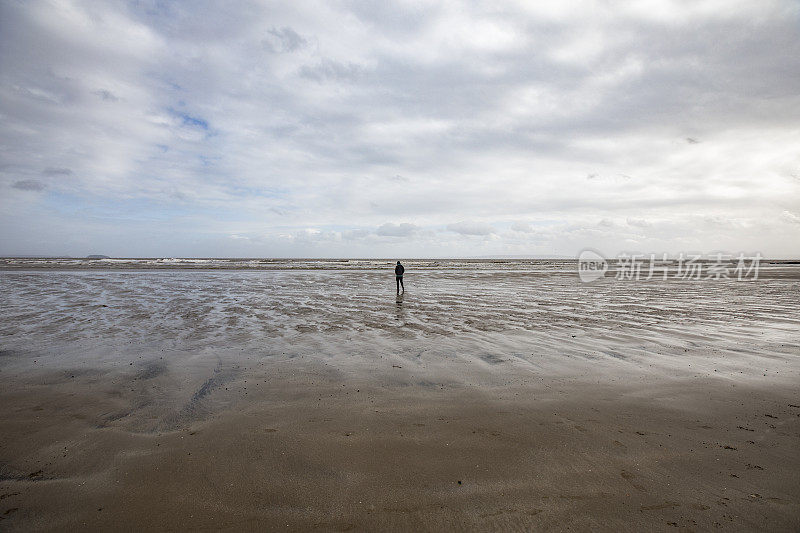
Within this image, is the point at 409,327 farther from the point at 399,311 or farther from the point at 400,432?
the point at 400,432

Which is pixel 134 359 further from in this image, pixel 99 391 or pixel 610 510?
pixel 610 510

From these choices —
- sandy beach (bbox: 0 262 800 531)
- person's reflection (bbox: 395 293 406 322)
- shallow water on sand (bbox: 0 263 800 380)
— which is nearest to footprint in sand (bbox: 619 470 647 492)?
sandy beach (bbox: 0 262 800 531)

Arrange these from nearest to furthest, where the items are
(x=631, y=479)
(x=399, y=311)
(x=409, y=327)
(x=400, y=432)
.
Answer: (x=631, y=479)
(x=400, y=432)
(x=409, y=327)
(x=399, y=311)

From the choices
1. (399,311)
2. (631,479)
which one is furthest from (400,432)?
(399,311)

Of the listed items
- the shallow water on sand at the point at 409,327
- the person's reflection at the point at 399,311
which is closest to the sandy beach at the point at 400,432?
the shallow water on sand at the point at 409,327

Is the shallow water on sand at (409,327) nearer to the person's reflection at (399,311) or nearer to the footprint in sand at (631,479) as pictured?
the person's reflection at (399,311)

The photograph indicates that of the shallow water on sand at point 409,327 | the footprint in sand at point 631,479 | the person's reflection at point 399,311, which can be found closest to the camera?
the footprint in sand at point 631,479

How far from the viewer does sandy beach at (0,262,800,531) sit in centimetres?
365

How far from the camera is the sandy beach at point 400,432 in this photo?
365 centimetres

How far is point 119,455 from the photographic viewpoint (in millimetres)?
4617

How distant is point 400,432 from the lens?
5.15m

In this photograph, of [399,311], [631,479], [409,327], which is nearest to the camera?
[631,479]

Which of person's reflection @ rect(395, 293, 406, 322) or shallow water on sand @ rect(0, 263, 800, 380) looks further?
person's reflection @ rect(395, 293, 406, 322)

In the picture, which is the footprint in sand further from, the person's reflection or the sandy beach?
the person's reflection
